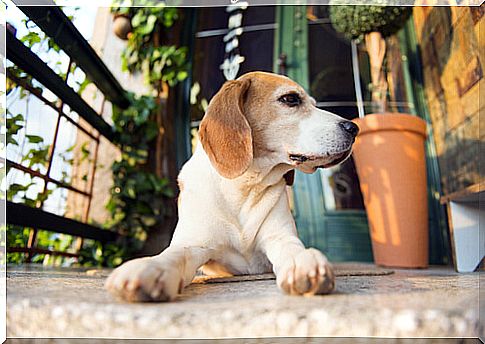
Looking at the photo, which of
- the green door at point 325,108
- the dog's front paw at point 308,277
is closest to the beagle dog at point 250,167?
the dog's front paw at point 308,277

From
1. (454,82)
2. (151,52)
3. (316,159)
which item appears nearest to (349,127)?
(316,159)

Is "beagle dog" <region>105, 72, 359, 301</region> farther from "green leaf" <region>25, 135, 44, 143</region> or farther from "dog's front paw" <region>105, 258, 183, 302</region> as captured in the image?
"green leaf" <region>25, 135, 44, 143</region>

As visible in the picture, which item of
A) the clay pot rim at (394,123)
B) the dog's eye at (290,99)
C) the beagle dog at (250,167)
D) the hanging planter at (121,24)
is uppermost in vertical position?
the hanging planter at (121,24)

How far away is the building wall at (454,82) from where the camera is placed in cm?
124

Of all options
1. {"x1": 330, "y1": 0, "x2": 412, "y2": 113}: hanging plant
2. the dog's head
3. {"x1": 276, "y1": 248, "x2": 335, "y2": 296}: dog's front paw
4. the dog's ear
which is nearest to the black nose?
the dog's head

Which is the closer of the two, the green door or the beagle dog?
the beagle dog

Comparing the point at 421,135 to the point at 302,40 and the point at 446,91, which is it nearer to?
the point at 446,91

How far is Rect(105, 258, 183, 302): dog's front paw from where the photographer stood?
0.72 m

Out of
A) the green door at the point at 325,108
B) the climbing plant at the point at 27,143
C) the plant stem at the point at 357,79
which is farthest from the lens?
the plant stem at the point at 357,79

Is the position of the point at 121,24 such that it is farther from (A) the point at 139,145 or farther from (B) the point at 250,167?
(B) the point at 250,167

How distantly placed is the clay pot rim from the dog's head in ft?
2.16

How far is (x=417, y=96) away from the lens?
8.24 ft

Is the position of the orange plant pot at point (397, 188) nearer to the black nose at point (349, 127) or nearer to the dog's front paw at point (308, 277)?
the black nose at point (349, 127)

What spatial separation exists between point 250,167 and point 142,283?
56 centimetres
